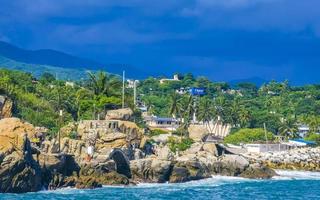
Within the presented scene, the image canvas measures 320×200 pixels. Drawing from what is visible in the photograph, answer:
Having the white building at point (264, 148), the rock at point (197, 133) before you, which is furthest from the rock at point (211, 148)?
the white building at point (264, 148)

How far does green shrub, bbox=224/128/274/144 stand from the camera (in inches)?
4820

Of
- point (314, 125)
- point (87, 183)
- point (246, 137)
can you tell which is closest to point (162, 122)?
point (246, 137)

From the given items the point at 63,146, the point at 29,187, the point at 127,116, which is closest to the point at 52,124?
the point at 127,116

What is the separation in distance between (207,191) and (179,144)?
30.6 metres

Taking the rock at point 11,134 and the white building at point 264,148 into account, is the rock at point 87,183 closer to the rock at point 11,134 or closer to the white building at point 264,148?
the rock at point 11,134

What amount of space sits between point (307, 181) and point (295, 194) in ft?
57.4

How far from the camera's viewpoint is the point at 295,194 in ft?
222

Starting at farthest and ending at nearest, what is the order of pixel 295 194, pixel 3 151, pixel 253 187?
pixel 253 187 < pixel 295 194 < pixel 3 151

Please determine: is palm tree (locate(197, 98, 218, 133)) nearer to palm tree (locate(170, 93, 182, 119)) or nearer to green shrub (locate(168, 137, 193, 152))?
palm tree (locate(170, 93, 182, 119))

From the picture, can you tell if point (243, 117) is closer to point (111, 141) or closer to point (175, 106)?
point (175, 106)

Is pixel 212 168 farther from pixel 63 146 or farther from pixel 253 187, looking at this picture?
pixel 63 146

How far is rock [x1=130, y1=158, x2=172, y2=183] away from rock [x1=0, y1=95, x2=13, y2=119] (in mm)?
23352

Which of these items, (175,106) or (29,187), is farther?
(175,106)

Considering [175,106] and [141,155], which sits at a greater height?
[175,106]
